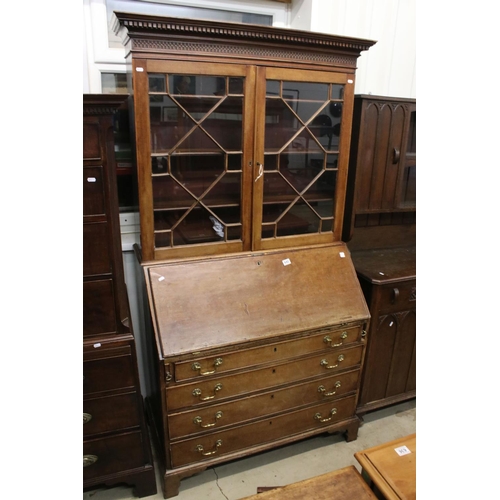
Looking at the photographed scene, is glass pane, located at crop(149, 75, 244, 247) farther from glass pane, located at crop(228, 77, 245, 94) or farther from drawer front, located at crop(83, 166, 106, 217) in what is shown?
drawer front, located at crop(83, 166, 106, 217)

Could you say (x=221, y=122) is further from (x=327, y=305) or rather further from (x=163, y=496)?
(x=163, y=496)

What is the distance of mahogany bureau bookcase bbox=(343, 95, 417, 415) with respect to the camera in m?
1.94

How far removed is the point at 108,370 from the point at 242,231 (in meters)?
0.78

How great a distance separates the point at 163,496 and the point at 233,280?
1003 millimetres

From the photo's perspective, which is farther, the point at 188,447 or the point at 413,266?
the point at 413,266

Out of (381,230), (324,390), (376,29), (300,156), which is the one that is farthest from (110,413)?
(376,29)

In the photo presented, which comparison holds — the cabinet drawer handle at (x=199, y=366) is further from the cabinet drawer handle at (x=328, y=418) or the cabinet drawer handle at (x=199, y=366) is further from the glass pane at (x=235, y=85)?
the glass pane at (x=235, y=85)

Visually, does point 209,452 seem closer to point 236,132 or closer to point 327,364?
point 327,364

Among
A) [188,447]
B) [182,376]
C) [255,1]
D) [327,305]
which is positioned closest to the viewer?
[182,376]

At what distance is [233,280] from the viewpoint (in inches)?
66.7

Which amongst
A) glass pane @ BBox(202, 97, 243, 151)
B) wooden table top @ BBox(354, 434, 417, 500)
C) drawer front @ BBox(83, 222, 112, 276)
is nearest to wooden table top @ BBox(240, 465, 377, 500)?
wooden table top @ BBox(354, 434, 417, 500)

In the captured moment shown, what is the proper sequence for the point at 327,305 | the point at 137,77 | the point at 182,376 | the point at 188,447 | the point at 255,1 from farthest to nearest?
the point at 255,1 < the point at 327,305 < the point at 188,447 < the point at 182,376 < the point at 137,77

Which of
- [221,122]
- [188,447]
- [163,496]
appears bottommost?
[163,496]

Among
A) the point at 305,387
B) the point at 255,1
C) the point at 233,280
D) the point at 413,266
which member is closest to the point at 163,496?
the point at 305,387
